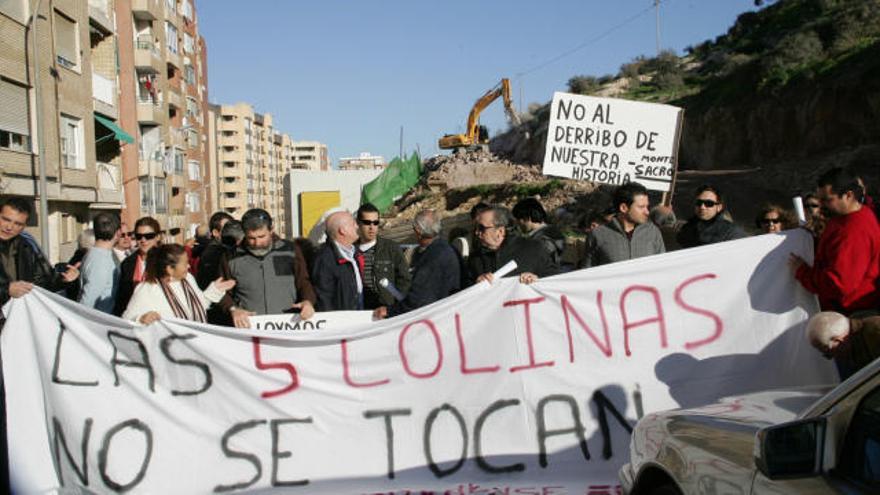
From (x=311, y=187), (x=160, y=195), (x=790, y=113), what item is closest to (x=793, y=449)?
(x=790, y=113)

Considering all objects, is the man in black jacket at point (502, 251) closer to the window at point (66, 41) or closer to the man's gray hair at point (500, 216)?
the man's gray hair at point (500, 216)

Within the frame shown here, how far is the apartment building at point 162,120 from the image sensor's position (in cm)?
4497

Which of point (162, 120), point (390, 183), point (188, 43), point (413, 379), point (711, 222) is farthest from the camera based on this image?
point (188, 43)

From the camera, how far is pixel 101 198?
33094mm

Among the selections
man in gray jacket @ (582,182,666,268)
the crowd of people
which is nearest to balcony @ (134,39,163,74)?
the crowd of people

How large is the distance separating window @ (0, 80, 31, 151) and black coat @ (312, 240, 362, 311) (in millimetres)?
21061

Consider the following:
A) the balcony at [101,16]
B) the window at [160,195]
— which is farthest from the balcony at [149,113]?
the balcony at [101,16]

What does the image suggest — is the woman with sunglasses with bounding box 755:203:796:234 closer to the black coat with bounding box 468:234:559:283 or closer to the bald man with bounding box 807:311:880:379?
the black coat with bounding box 468:234:559:283

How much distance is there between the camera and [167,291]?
17.4 feet

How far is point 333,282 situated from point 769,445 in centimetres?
398

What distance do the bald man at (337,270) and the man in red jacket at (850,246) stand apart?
10.2 ft

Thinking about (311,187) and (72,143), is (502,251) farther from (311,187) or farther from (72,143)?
(311,187)

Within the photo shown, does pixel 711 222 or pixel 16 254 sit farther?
pixel 711 222

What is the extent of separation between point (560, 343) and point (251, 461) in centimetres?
203
